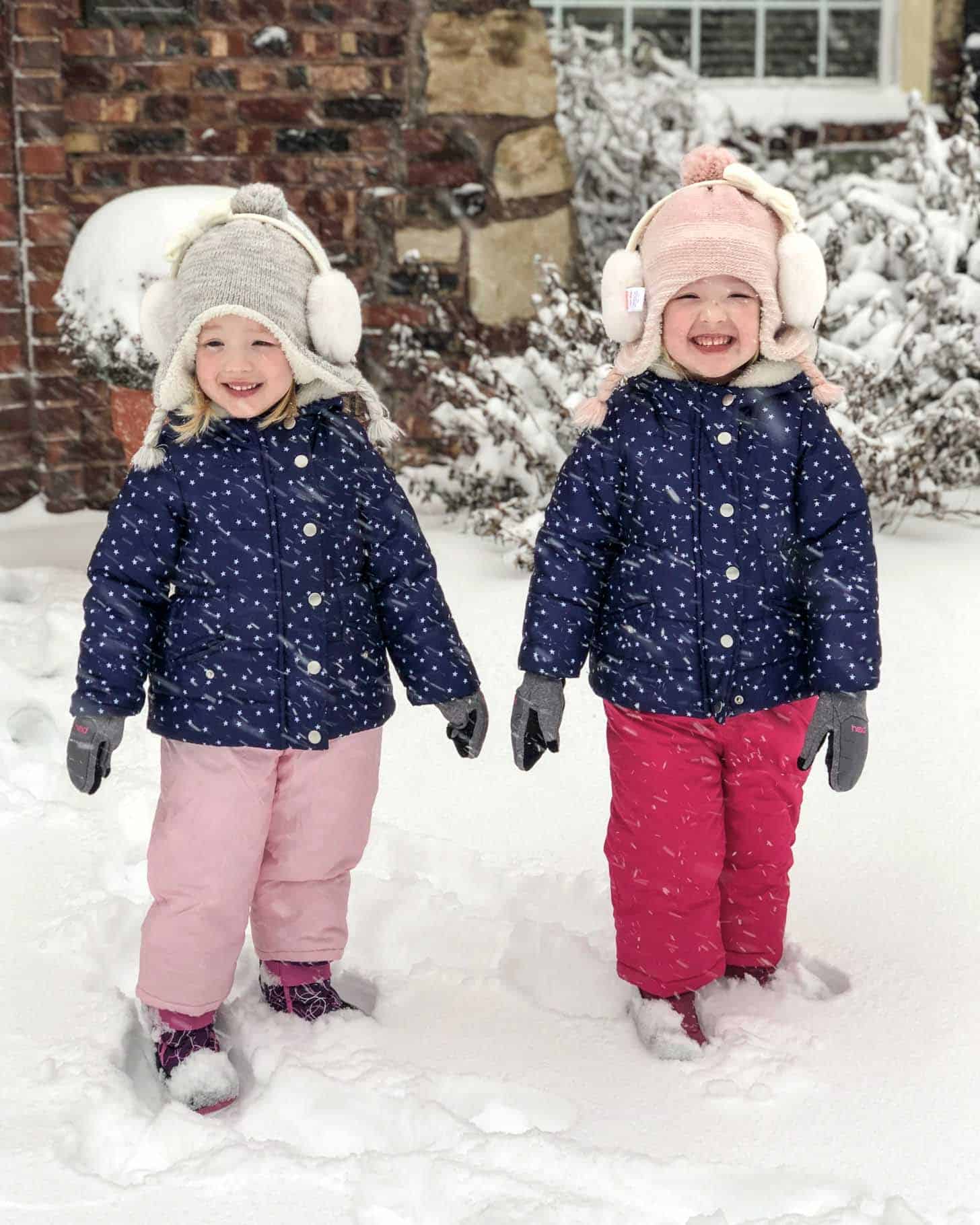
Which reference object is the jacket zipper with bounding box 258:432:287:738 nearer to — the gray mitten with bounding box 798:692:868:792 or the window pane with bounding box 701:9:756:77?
the gray mitten with bounding box 798:692:868:792

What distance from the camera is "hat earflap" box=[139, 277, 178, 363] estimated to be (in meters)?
2.34

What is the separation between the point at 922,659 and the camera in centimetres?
347

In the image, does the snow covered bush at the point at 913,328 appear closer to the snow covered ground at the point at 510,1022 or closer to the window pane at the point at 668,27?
the snow covered ground at the point at 510,1022

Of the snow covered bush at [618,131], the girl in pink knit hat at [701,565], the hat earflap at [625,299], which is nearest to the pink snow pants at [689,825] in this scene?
the girl in pink knit hat at [701,565]

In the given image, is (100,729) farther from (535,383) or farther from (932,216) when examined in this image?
(932,216)

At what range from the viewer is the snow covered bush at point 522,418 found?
13.9 feet

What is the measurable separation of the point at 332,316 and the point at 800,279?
732 millimetres

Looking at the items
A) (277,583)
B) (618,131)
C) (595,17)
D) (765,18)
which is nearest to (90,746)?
(277,583)

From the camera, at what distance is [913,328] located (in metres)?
4.42

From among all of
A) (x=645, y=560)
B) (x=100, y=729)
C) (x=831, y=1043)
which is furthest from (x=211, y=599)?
(x=831, y=1043)

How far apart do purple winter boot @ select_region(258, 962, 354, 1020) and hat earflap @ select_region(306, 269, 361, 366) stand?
3.30 feet

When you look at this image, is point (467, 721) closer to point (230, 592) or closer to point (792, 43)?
point (230, 592)

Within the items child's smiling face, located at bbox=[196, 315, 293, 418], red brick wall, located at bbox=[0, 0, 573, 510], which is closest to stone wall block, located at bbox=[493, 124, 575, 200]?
red brick wall, located at bbox=[0, 0, 573, 510]

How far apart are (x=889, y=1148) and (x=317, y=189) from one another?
3.95 metres
